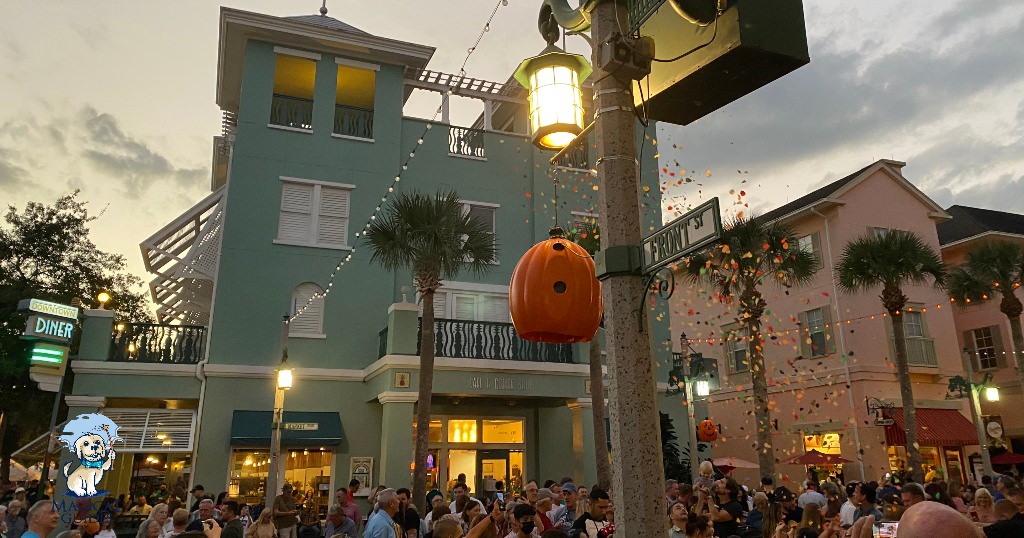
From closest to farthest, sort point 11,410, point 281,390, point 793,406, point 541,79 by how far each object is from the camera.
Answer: point 541,79 → point 281,390 → point 11,410 → point 793,406

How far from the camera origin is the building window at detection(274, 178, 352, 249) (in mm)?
19406

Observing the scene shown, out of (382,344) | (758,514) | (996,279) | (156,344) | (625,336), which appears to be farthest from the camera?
(996,279)

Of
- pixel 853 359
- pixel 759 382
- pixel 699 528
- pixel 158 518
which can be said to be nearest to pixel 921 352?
pixel 853 359

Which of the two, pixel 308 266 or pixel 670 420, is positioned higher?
pixel 308 266

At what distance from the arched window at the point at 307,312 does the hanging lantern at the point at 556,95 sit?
15631mm

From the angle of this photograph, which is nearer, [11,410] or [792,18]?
[792,18]

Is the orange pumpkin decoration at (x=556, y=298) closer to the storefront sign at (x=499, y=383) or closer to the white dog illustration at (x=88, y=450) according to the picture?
the white dog illustration at (x=88, y=450)

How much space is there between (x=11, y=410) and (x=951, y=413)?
110 feet

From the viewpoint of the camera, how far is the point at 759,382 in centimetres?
1806

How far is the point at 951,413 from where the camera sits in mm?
25938

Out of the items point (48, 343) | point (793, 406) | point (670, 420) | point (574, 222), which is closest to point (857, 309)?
point (793, 406)

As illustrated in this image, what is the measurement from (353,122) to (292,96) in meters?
2.11

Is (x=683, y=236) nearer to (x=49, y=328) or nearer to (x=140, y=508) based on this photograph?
(x=49, y=328)

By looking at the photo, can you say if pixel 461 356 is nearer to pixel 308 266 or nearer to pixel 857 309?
pixel 308 266
